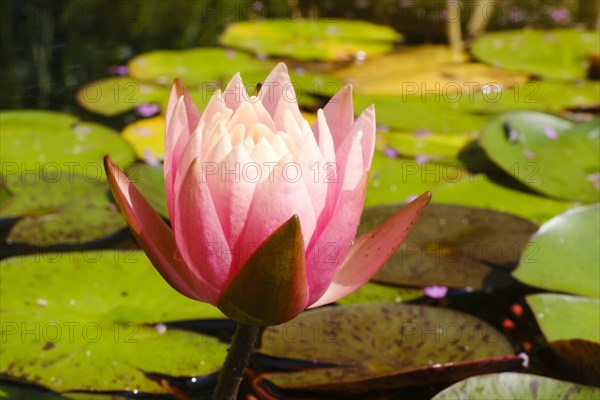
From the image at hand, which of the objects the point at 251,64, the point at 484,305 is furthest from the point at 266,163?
the point at 251,64

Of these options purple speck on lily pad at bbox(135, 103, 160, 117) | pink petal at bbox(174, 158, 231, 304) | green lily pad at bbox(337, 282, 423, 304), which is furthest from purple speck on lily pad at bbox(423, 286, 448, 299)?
purple speck on lily pad at bbox(135, 103, 160, 117)

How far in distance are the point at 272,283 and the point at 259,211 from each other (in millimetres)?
63

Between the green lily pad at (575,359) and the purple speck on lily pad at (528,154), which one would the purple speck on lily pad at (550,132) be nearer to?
the purple speck on lily pad at (528,154)

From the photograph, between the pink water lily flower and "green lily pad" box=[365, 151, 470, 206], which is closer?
the pink water lily flower

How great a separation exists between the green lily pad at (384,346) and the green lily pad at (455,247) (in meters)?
0.13

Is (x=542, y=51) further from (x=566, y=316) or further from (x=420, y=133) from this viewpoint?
(x=566, y=316)

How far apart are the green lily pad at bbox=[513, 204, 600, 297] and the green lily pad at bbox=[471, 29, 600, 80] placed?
1.48 meters

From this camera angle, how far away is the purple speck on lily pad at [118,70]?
250 centimetres

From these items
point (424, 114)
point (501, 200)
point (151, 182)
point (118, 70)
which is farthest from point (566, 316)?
point (118, 70)

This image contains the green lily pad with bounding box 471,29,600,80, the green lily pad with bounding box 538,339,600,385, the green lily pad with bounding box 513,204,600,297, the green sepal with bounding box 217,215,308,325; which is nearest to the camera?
the green sepal with bounding box 217,215,308,325

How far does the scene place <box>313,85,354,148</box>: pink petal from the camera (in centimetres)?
74

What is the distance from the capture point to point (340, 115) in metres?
0.74

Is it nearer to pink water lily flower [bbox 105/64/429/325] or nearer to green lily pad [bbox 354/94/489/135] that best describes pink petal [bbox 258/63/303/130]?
pink water lily flower [bbox 105/64/429/325]

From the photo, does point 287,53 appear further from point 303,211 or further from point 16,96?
point 303,211
